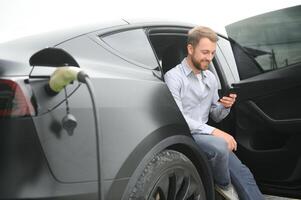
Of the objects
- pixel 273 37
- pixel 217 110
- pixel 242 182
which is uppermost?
pixel 273 37

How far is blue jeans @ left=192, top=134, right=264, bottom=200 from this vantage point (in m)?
3.12

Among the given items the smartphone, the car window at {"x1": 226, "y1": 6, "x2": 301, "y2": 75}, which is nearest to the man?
the smartphone

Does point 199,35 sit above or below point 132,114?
above

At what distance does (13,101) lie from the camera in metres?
2.25

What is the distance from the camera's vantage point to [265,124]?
11.7 ft

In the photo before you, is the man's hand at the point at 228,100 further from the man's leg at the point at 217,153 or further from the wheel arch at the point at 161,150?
the wheel arch at the point at 161,150

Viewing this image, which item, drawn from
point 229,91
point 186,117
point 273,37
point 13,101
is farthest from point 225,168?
point 13,101

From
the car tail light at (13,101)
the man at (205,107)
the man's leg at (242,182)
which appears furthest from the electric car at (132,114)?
the man's leg at (242,182)

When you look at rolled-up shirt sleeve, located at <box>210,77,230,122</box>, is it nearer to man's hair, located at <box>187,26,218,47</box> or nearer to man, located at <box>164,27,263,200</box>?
man, located at <box>164,27,263,200</box>

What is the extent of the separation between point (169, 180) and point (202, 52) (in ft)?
3.02

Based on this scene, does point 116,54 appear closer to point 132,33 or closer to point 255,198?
point 132,33

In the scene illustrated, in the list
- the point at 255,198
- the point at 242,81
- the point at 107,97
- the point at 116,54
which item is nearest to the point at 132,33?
the point at 116,54

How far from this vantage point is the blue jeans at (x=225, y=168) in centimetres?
312

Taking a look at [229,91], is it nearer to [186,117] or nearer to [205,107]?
[205,107]
